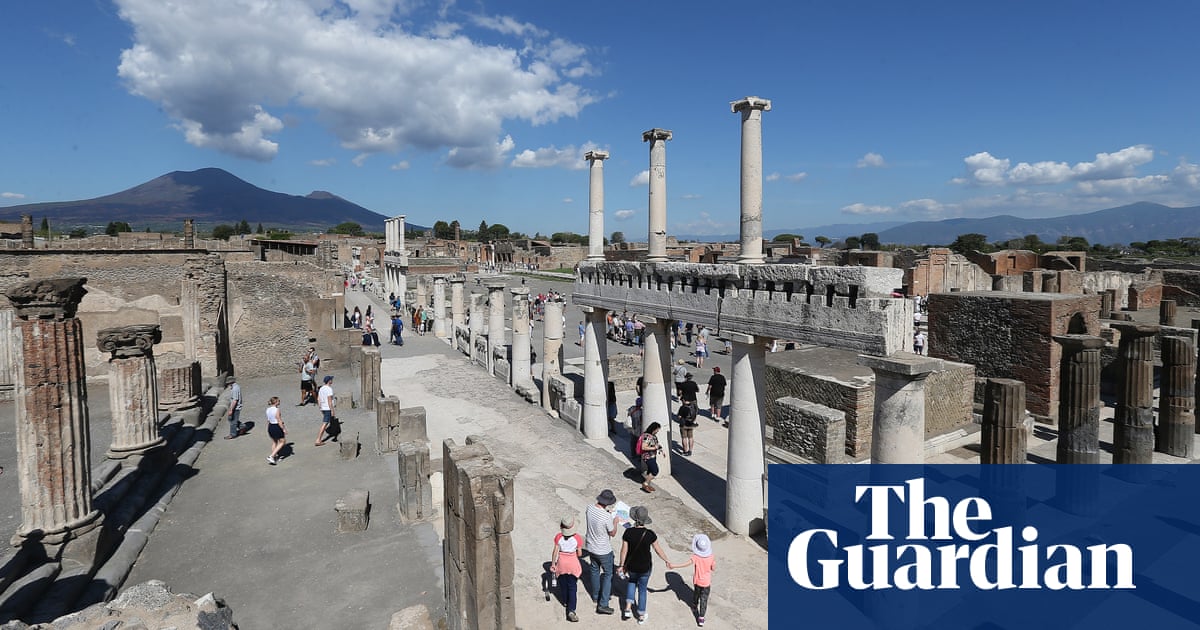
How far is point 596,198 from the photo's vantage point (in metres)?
13.2

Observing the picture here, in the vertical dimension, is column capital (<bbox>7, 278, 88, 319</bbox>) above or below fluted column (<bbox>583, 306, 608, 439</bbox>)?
above

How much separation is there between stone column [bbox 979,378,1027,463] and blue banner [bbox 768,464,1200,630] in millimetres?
456

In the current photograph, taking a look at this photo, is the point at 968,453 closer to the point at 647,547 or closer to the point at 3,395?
the point at 647,547

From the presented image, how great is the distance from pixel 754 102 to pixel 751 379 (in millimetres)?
4041

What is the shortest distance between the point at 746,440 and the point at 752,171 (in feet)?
13.2

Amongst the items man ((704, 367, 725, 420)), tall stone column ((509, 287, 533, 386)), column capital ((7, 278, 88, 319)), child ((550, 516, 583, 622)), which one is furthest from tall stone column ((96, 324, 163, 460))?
man ((704, 367, 725, 420))

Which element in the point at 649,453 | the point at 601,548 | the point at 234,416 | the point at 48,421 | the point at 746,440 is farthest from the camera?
the point at 234,416

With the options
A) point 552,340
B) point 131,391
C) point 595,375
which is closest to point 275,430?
point 131,391

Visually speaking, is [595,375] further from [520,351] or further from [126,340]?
[126,340]

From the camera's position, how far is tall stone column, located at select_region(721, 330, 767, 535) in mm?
9055

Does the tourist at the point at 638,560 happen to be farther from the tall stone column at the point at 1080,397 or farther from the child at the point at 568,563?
the tall stone column at the point at 1080,397

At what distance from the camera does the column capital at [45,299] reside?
786cm

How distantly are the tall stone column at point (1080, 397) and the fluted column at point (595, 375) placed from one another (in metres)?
8.45

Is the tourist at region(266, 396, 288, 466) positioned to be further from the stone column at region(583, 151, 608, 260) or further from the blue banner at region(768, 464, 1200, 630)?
the blue banner at region(768, 464, 1200, 630)
